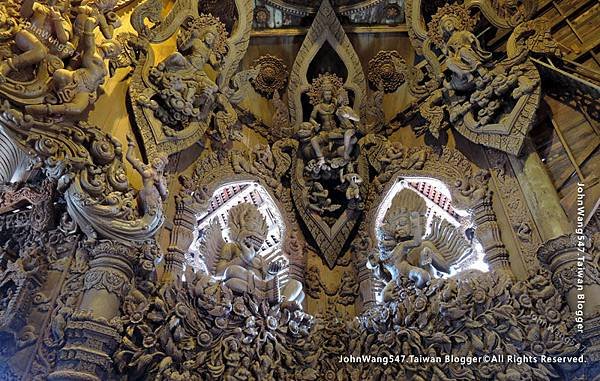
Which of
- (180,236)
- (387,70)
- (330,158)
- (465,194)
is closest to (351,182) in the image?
(330,158)

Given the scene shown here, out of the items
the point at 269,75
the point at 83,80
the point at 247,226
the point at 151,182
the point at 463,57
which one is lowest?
the point at 151,182

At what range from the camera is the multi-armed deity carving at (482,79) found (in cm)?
715

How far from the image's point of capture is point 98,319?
5.36m

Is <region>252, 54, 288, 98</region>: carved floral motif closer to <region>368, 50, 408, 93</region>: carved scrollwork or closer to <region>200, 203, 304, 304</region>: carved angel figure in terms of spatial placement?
<region>368, 50, 408, 93</region>: carved scrollwork

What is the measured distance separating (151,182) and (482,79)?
500 cm

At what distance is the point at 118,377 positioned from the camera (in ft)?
18.2

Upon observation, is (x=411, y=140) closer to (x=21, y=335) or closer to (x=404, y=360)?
(x=404, y=360)

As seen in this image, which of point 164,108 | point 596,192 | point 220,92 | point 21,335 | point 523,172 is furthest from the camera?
point 220,92

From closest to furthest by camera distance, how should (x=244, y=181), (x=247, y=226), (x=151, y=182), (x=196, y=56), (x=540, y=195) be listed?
(x=151, y=182), (x=540, y=195), (x=247, y=226), (x=196, y=56), (x=244, y=181)

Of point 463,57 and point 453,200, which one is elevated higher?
point 463,57

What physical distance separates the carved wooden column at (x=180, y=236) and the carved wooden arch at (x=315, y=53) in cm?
308

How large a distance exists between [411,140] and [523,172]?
91.8 inches

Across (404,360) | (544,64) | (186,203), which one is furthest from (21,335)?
(544,64)

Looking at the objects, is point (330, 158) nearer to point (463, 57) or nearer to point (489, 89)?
point (463, 57)
